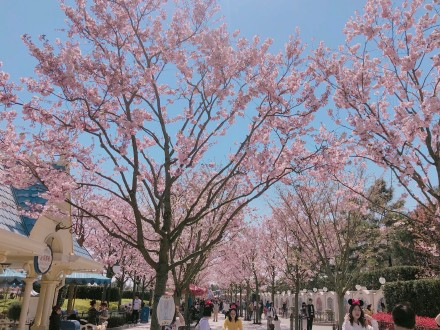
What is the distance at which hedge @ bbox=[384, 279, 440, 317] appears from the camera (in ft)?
59.7

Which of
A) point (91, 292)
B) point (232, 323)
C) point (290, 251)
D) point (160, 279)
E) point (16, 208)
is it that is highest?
point (290, 251)

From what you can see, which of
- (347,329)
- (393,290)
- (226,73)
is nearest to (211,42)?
(226,73)

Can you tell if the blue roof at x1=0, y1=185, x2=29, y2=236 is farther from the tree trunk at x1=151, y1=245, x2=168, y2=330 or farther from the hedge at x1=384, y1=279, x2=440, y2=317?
the hedge at x1=384, y1=279, x2=440, y2=317

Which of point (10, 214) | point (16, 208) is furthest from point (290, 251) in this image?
point (10, 214)

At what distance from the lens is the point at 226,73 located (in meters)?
8.26

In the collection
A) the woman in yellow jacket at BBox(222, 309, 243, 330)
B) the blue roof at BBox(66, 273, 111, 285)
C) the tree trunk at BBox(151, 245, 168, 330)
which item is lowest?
the woman in yellow jacket at BBox(222, 309, 243, 330)

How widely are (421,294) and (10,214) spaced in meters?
18.0

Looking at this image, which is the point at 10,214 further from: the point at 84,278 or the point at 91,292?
the point at 91,292

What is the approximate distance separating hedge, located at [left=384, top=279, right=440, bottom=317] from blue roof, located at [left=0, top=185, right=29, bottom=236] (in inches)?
635

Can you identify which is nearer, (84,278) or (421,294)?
(84,278)

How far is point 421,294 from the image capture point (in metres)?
18.7

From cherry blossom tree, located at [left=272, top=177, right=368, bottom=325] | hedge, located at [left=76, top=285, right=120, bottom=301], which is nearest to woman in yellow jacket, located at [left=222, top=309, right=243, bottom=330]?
cherry blossom tree, located at [left=272, top=177, right=368, bottom=325]

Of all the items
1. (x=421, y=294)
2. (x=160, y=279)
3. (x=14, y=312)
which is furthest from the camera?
(x=421, y=294)

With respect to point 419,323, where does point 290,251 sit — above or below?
above
